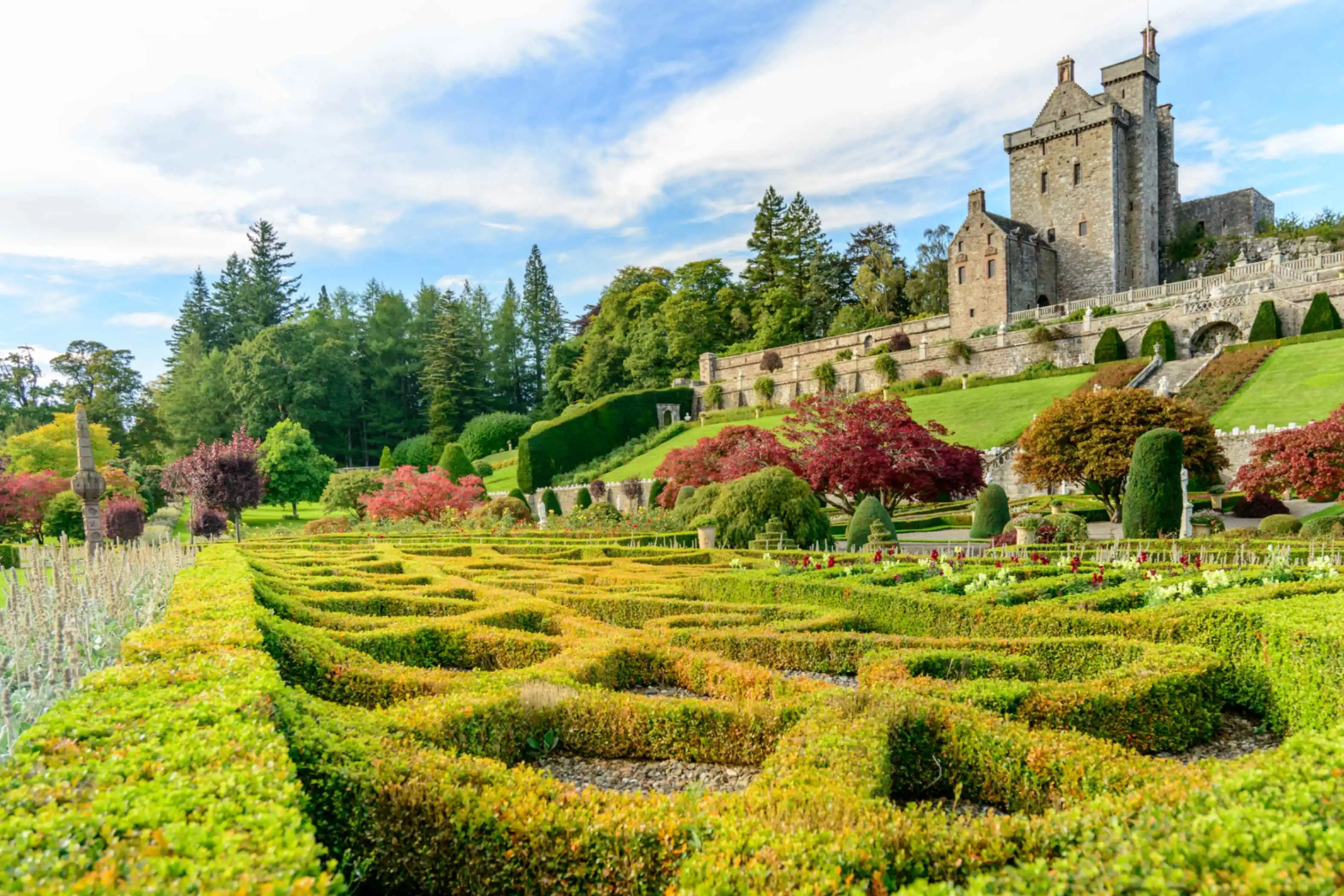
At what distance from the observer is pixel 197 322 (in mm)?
58281

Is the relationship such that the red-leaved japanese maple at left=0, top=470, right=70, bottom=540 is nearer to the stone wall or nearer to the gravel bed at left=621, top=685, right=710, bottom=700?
the gravel bed at left=621, top=685, right=710, bottom=700

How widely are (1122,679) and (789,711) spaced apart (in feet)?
6.81

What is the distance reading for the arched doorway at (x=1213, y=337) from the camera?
31.1 m

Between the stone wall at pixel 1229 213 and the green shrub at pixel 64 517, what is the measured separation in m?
52.3

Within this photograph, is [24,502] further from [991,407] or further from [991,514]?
[991,407]

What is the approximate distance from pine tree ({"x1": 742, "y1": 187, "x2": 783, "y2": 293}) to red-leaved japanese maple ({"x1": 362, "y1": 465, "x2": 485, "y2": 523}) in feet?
119

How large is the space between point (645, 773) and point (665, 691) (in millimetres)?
1491

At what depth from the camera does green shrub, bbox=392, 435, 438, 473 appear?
163 ft

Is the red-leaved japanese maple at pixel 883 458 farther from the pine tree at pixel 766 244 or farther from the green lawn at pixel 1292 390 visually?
the pine tree at pixel 766 244

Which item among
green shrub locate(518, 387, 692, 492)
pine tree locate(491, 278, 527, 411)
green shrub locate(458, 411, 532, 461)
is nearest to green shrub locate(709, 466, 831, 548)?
green shrub locate(518, 387, 692, 492)

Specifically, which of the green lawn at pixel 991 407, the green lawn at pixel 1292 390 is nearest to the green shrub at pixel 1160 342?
the green lawn at pixel 991 407

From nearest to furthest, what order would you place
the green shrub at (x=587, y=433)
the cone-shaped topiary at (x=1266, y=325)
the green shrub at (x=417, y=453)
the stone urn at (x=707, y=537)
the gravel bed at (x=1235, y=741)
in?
the gravel bed at (x=1235, y=741)
the stone urn at (x=707, y=537)
the cone-shaped topiary at (x=1266, y=325)
the green shrub at (x=587, y=433)
the green shrub at (x=417, y=453)

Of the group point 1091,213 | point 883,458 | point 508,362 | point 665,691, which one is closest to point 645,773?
point 665,691

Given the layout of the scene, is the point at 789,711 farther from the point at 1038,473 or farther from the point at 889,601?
the point at 1038,473
